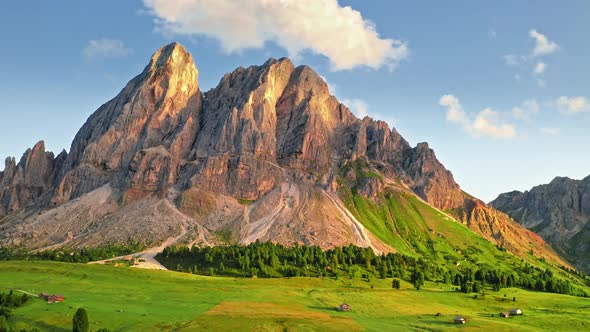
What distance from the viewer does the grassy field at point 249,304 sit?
100812 mm

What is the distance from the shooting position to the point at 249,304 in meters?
124

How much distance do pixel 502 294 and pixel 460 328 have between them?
8031 centimetres

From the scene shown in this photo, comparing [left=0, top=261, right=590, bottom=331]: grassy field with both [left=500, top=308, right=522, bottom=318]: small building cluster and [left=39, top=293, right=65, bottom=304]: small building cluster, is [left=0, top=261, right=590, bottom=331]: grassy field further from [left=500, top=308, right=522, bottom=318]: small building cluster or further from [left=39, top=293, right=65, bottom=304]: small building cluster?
[left=500, top=308, right=522, bottom=318]: small building cluster

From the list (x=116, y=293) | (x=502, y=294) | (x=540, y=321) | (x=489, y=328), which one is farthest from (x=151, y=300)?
(x=502, y=294)

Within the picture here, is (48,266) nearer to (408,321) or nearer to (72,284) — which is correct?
(72,284)

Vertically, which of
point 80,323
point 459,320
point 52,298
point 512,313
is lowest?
point 80,323

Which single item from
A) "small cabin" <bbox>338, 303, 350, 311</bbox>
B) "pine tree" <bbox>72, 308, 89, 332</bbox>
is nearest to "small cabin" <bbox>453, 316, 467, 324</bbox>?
"small cabin" <bbox>338, 303, 350, 311</bbox>

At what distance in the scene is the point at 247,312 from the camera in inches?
4419

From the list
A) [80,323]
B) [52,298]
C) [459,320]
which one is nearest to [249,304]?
[80,323]

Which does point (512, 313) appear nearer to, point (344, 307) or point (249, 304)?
point (344, 307)

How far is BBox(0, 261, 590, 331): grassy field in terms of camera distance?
331ft

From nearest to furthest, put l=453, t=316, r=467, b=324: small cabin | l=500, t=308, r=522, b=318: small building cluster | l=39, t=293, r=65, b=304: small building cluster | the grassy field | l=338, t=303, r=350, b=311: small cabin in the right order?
the grassy field → l=453, t=316, r=467, b=324: small cabin → l=39, t=293, r=65, b=304: small building cluster → l=338, t=303, r=350, b=311: small cabin → l=500, t=308, r=522, b=318: small building cluster

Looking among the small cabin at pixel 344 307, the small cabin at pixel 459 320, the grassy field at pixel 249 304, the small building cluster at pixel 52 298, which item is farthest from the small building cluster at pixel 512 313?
the small building cluster at pixel 52 298

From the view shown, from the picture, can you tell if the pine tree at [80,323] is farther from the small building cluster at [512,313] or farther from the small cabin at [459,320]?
the small building cluster at [512,313]
